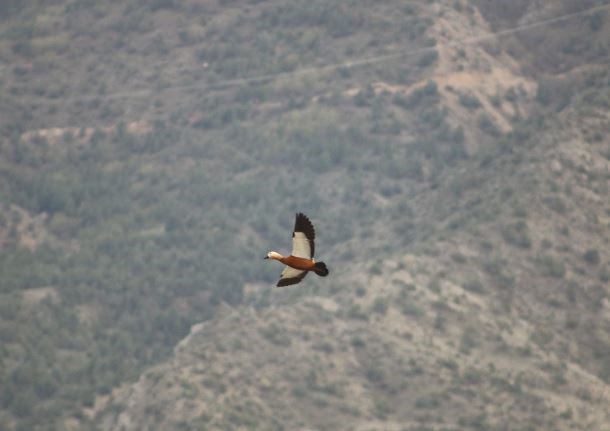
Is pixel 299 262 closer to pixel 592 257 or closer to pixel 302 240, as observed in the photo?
pixel 302 240

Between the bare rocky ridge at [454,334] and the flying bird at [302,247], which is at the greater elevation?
the flying bird at [302,247]

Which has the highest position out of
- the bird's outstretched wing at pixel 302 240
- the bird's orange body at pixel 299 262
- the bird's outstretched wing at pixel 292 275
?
the bird's outstretched wing at pixel 302 240

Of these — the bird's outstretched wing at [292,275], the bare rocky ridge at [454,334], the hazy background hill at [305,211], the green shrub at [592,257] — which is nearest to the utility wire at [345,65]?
the hazy background hill at [305,211]

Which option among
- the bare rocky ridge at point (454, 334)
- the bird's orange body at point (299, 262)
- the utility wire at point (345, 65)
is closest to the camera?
the bird's orange body at point (299, 262)

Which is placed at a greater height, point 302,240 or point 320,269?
point 320,269

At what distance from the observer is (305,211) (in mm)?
133500

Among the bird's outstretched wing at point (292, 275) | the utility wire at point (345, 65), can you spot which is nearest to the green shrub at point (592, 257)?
the utility wire at point (345, 65)

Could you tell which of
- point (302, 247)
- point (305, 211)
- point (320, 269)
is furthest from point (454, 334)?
point (320, 269)

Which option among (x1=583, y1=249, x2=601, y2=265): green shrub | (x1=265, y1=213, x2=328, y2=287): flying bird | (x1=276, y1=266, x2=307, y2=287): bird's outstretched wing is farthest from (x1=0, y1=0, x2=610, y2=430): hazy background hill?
(x1=265, y1=213, x2=328, y2=287): flying bird

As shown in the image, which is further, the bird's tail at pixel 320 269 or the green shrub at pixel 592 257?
the green shrub at pixel 592 257

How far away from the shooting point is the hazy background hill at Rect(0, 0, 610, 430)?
98438 millimetres

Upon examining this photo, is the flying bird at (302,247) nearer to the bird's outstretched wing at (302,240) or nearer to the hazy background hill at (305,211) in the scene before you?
the bird's outstretched wing at (302,240)

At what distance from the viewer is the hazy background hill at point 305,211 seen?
98.4 m

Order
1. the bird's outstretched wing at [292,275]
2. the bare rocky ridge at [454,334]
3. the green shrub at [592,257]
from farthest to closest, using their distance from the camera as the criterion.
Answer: the green shrub at [592,257] → the bare rocky ridge at [454,334] → the bird's outstretched wing at [292,275]
